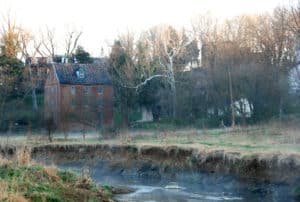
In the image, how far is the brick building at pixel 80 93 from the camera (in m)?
53.4

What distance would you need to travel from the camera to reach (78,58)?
225ft

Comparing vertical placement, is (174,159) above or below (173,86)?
below

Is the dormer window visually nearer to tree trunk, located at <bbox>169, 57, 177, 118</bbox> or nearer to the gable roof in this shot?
the gable roof

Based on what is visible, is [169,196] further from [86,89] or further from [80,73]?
[80,73]

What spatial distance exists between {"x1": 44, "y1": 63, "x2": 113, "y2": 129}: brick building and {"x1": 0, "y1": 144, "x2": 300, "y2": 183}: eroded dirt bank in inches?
553

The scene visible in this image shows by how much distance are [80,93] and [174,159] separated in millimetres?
29440

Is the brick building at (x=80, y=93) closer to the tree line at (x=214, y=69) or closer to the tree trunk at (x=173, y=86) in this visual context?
the tree line at (x=214, y=69)

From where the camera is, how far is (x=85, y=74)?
201 ft

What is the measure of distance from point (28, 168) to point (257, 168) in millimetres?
10012

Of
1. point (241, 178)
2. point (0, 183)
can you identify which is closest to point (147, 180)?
point (241, 178)

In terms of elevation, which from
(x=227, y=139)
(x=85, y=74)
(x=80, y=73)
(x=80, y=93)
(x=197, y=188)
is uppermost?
(x=80, y=73)

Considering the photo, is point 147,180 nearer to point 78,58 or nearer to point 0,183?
point 0,183

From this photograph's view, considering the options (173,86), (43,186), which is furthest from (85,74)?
(43,186)

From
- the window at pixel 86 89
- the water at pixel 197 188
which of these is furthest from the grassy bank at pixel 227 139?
the window at pixel 86 89
